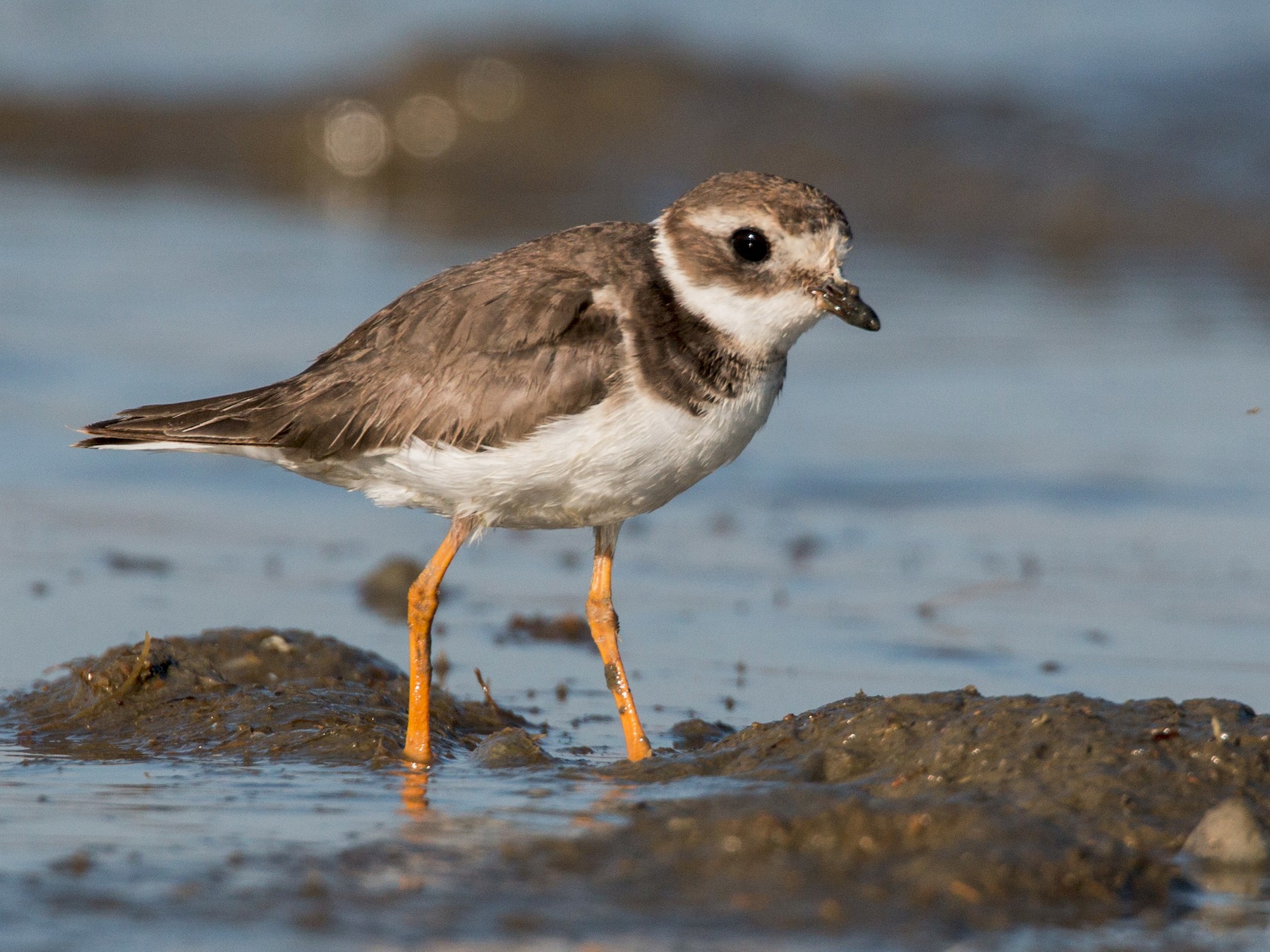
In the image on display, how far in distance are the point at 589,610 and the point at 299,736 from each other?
45.8 inches

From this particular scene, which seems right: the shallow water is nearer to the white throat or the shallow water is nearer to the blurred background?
the blurred background

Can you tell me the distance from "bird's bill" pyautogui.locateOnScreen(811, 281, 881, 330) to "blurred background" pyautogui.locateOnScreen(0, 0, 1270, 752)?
1712 mm

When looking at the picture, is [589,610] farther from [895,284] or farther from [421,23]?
[421,23]

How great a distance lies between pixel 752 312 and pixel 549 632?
236 centimetres

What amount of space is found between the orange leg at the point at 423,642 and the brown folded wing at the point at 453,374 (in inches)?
17.6

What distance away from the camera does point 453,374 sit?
6.08 meters

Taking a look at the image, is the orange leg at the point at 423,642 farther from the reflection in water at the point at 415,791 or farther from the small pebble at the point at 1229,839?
the small pebble at the point at 1229,839

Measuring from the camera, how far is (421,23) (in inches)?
861

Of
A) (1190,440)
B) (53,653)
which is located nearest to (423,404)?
(53,653)

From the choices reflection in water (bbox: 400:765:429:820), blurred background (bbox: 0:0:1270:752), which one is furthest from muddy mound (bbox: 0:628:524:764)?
blurred background (bbox: 0:0:1270:752)

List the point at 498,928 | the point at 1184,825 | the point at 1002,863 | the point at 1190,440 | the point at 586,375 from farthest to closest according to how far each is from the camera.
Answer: the point at 1190,440 → the point at 586,375 → the point at 1184,825 → the point at 1002,863 → the point at 498,928

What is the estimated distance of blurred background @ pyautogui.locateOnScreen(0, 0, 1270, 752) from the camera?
7.83 meters

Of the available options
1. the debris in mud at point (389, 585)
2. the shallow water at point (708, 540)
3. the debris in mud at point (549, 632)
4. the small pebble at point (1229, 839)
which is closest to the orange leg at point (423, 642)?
the shallow water at point (708, 540)

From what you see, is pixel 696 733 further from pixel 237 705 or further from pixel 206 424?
pixel 206 424
